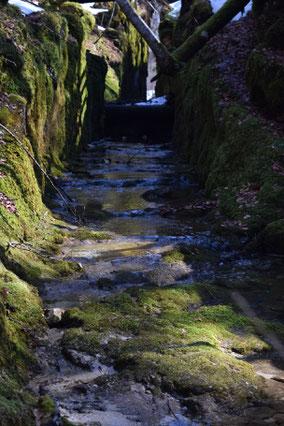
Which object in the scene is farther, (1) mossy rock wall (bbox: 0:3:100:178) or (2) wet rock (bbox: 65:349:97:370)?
(1) mossy rock wall (bbox: 0:3:100:178)

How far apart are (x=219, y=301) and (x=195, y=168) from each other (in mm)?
10953

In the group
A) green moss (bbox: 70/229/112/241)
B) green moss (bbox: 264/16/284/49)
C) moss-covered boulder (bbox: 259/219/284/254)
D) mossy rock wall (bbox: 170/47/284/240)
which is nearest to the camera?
moss-covered boulder (bbox: 259/219/284/254)

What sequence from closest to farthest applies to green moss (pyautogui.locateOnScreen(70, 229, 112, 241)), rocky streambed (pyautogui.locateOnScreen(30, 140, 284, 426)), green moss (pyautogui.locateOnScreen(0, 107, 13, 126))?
rocky streambed (pyautogui.locateOnScreen(30, 140, 284, 426)) → green moss (pyautogui.locateOnScreen(0, 107, 13, 126)) → green moss (pyautogui.locateOnScreen(70, 229, 112, 241))

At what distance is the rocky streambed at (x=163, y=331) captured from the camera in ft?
11.0

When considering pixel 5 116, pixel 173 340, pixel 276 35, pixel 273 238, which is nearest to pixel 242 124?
pixel 276 35

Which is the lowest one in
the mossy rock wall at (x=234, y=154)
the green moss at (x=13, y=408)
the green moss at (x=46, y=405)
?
the green moss at (x=46, y=405)

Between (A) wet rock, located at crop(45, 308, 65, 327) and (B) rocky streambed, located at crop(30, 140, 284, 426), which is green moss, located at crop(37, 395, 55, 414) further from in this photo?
(A) wet rock, located at crop(45, 308, 65, 327)

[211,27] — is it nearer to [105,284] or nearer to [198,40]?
[198,40]

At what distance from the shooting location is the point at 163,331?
4473 millimetres

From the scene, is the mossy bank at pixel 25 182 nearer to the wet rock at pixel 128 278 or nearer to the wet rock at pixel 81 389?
the wet rock at pixel 81 389

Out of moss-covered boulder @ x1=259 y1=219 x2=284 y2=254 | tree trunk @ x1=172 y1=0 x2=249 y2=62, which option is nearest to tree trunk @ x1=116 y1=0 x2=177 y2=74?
tree trunk @ x1=172 y1=0 x2=249 y2=62

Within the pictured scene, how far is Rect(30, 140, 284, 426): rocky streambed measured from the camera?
11.0ft

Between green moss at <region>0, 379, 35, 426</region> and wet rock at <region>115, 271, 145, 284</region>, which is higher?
green moss at <region>0, 379, 35, 426</region>

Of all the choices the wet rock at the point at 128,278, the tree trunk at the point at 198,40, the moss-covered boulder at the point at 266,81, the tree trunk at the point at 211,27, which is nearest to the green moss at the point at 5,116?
the wet rock at the point at 128,278
